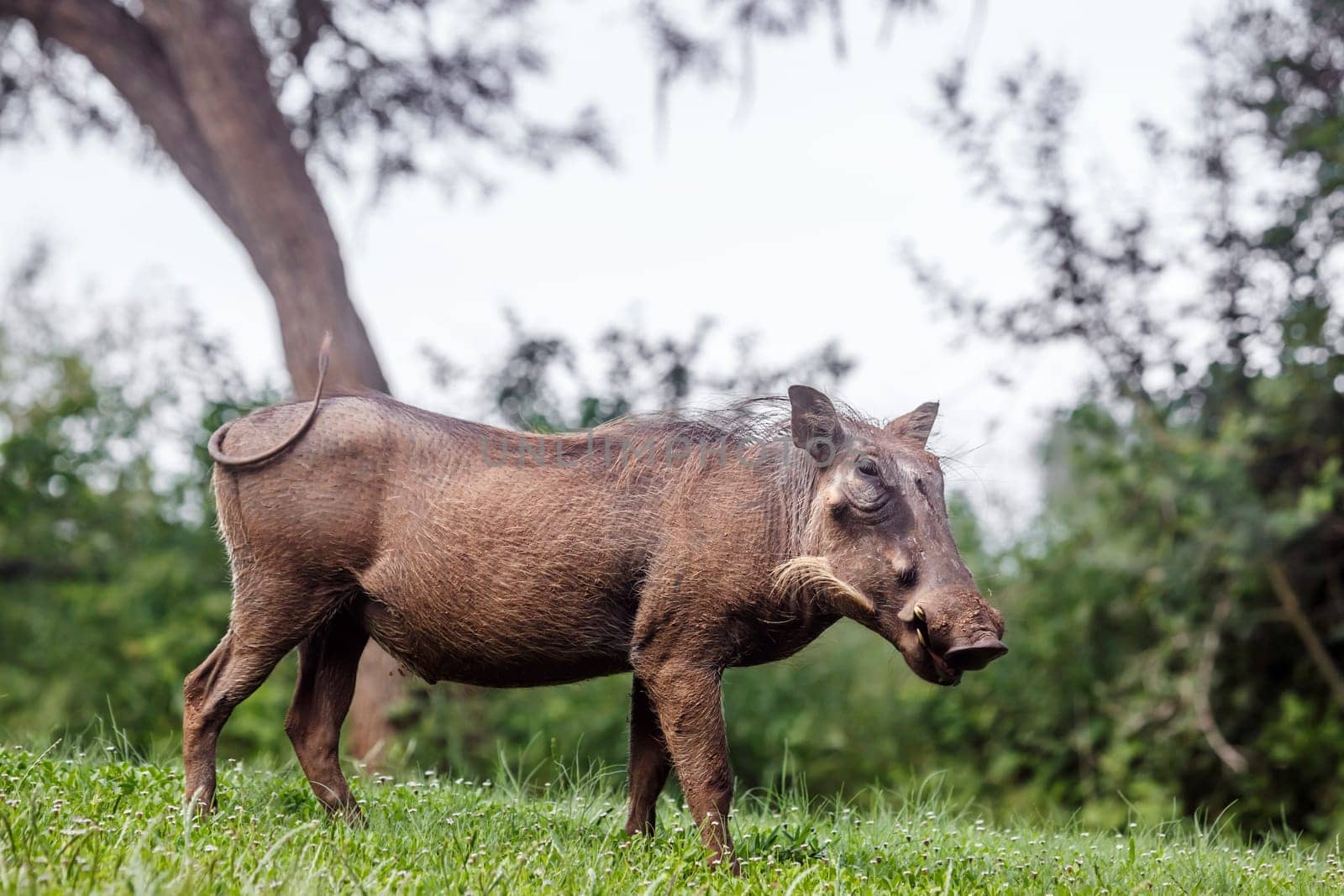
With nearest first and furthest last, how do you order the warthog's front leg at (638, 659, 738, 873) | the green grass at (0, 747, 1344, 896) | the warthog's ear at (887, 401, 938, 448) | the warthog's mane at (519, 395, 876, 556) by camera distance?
1. the green grass at (0, 747, 1344, 896)
2. the warthog's front leg at (638, 659, 738, 873)
3. the warthog's mane at (519, 395, 876, 556)
4. the warthog's ear at (887, 401, 938, 448)

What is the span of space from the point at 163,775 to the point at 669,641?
2026 mm

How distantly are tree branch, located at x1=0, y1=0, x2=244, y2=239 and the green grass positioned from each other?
419 centimetres

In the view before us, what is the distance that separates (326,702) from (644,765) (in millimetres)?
1075

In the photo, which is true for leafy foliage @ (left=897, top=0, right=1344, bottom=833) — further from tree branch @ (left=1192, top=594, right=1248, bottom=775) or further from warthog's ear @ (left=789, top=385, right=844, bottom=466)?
warthog's ear @ (left=789, top=385, right=844, bottom=466)

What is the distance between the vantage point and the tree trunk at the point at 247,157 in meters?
7.53

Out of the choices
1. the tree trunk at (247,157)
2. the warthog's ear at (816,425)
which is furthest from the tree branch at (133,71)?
the warthog's ear at (816,425)

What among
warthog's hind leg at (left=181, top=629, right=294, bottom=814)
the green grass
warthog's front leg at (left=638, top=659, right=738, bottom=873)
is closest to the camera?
the green grass

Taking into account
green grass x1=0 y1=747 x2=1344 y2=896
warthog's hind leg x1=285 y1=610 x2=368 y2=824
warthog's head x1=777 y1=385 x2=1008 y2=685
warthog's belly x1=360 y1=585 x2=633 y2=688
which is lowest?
green grass x1=0 y1=747 x2=1344 y2=896

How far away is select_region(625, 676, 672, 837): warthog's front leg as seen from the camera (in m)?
4.17

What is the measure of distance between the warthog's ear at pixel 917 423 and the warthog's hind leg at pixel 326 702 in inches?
74.6

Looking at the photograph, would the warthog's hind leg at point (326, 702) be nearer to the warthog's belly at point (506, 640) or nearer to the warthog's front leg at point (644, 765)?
the warthog's belly at point (506, 640)

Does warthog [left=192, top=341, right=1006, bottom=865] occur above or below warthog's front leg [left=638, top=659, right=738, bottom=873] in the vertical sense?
above

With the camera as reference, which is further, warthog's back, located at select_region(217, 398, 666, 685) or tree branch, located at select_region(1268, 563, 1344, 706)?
tree branch, located at select_region(1268, 563, 1344, 706)

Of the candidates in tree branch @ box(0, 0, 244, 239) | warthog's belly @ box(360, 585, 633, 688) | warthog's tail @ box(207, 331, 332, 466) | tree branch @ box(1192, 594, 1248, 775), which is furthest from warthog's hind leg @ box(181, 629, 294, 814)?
tree branch @ box(1192, 594, 1248, 775)
